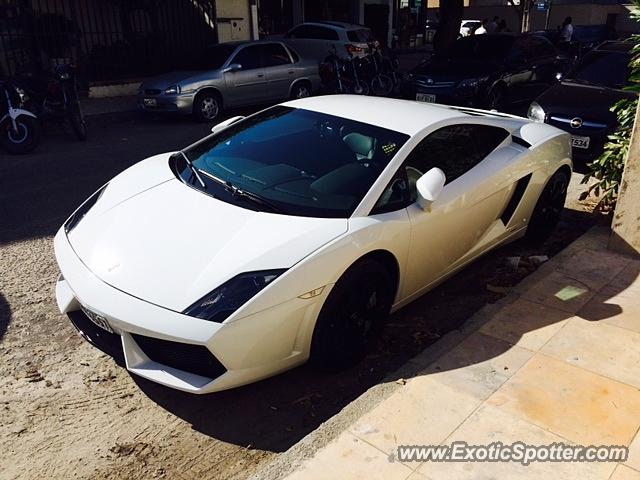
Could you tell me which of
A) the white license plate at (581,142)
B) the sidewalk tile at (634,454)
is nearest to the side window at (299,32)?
the white license plate at (581,142)

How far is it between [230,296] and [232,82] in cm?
914

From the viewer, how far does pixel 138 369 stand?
289cm

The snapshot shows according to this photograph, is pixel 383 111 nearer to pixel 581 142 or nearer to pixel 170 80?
pixel 581 142

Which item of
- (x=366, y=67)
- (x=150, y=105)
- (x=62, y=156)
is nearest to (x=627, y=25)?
(x=366, y=67)

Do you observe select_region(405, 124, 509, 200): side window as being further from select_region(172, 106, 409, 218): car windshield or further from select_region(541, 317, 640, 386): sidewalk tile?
select_region(541, 317, 640, 386): sidewalk tile

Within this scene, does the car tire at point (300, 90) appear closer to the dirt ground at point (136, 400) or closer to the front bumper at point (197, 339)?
the dirt ground at point (136, 400)

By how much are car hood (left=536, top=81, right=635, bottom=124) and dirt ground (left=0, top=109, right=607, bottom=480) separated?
12.4 ft

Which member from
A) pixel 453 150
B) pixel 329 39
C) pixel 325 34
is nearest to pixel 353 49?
pixel 329 39

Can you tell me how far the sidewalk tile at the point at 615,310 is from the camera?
3.91 metres

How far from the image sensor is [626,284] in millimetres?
4500

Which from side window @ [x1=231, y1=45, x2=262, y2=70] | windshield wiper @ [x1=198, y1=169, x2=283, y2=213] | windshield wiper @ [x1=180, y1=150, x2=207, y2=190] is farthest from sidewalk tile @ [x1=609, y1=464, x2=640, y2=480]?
side window @ [x1=231, y1=45, x2=262, y2=70]

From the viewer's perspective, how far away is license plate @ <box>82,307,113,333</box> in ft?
9.59

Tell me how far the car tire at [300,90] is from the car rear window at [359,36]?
2.78 m

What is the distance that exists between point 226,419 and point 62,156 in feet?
21.3
